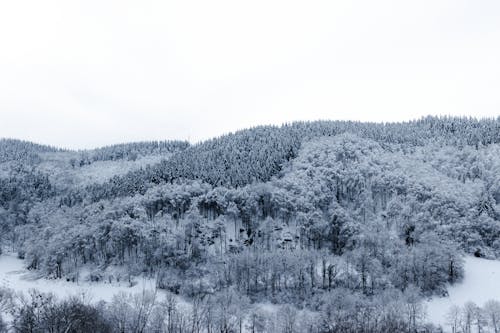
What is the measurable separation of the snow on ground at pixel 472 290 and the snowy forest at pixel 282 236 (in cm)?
297

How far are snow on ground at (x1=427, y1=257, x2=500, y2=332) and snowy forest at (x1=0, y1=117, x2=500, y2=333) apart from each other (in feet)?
9.75

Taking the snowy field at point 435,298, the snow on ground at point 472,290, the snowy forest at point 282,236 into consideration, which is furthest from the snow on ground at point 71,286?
the snow on ground at point 472,290

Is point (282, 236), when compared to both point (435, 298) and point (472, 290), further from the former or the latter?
point (472, 290)

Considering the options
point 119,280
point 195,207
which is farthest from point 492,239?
point 119,280

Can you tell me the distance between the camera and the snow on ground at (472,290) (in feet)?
346

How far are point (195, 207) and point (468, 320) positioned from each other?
3374 inches

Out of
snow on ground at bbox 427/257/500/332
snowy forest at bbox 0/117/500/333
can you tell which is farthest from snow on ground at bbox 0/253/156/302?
snow on ground at bbox 427/257/500/332

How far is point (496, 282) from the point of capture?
117 metres

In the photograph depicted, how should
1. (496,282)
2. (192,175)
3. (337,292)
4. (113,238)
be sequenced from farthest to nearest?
(192,175), (113,238), (496,282), (337,292)

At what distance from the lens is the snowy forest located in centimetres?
9225

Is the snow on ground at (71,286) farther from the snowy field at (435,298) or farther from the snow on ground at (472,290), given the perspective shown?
the snow on ground at (472,290)

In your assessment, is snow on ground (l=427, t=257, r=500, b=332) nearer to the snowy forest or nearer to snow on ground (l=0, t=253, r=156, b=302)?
the snowy forest

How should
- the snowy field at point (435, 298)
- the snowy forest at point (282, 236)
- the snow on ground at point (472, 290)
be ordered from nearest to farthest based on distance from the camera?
the snowy forest at point (282, 236) → the snow on ground at point (472, 290) → the snowy field at point (435, 298)

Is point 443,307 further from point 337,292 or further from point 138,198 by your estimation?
point 138,198
